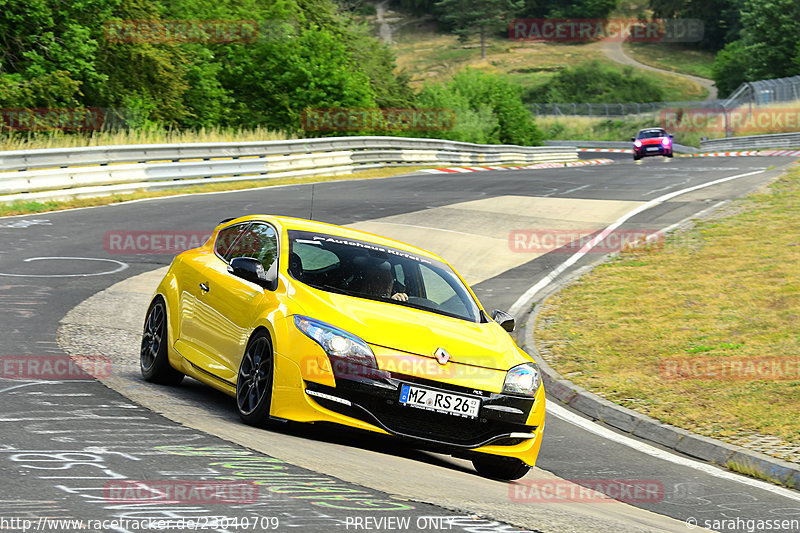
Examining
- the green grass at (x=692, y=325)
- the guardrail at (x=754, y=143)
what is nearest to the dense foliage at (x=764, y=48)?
the guardrail at (x=754, y=143)

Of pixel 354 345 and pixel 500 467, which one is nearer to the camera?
pixel 354 345

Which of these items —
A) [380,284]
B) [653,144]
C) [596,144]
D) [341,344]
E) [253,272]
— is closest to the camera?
[341,344]

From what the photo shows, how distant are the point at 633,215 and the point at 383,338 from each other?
17673 millimetres

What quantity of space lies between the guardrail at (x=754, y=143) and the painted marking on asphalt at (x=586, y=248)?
32.4 m

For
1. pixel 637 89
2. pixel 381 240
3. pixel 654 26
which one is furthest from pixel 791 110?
pixel 654 26

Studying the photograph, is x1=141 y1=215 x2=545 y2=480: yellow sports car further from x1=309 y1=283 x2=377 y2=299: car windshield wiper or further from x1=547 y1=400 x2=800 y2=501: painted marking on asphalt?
x1=547 y1=400 x2=800 y2=501: painted marking on asphalt

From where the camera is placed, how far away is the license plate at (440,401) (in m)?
6.80

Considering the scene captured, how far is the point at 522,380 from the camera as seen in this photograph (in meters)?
7.25

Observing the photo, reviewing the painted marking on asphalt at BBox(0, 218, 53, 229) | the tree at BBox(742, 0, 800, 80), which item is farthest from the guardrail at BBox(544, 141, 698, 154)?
the painted marking on asphalt at BBox(0, 218, 53, 229)

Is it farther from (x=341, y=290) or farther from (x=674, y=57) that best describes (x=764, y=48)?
(x=341, y=290)

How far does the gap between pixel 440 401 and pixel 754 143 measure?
204 ft

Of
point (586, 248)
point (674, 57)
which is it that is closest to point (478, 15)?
point (674, 57)

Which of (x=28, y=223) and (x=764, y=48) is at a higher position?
(x=764, y=48)

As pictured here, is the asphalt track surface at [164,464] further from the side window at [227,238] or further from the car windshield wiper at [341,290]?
the side window at [227,238]
